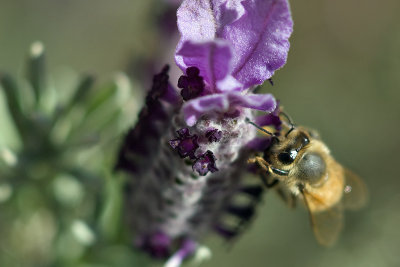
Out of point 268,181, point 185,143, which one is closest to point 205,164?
point 185,143

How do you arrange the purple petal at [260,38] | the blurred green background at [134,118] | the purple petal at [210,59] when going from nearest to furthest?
the purple petal at [210,59] < the purple petal at [260,38] < the blurred green background at [134,118]

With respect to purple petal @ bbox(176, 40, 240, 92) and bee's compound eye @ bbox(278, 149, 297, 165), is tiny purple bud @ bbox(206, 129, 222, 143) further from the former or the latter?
bee's compound eye @ bbox(278, 149, 297, 165)

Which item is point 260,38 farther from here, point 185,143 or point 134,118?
point 134,118

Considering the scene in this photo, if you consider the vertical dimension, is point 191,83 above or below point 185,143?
above

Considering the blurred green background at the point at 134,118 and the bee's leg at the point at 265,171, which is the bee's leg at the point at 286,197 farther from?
the blurred green background at the point at 134,118

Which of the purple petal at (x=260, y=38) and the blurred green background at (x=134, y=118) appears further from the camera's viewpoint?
the blurred green background at (x=134, y=118)

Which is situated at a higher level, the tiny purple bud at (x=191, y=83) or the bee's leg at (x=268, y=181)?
the tiny purple bud at (x=191, y=83)

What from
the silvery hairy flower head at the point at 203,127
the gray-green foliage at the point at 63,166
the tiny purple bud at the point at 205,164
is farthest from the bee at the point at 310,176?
the gray-green foliage at the point at 63,166
